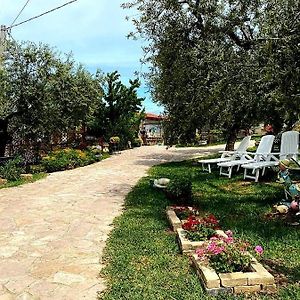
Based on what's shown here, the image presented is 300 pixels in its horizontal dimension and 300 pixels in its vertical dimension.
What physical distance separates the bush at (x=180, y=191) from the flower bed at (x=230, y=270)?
3.49m

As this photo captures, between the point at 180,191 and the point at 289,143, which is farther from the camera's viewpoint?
the point at 289,143

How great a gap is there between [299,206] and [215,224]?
1343 mm

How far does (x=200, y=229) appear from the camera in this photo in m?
5.09

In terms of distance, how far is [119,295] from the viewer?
371cm

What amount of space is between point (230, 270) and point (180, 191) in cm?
401

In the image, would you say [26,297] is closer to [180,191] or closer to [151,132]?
[180,191]

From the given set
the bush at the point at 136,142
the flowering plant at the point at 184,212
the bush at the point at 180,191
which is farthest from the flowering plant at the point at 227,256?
the bush at the point at 136,142

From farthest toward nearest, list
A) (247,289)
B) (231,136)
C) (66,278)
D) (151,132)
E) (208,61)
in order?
(151,132)
(231,136)
(208,61)
(66,278)
(247,289)

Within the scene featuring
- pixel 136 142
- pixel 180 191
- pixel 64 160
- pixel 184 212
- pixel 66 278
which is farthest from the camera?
pixel 136 142

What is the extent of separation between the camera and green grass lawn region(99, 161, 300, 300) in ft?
12.5

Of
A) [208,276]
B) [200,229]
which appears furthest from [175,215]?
[208,276]

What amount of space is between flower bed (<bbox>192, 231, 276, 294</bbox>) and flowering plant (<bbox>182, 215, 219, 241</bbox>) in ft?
1.95

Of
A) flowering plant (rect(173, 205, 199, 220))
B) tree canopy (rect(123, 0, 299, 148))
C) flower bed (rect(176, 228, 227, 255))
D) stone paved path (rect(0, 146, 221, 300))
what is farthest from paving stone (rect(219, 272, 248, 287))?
tree canopy (rect(123, 0, 299, 148))

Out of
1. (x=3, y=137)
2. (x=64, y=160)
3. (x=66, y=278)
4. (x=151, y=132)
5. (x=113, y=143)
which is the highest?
(x=3, y=137)
